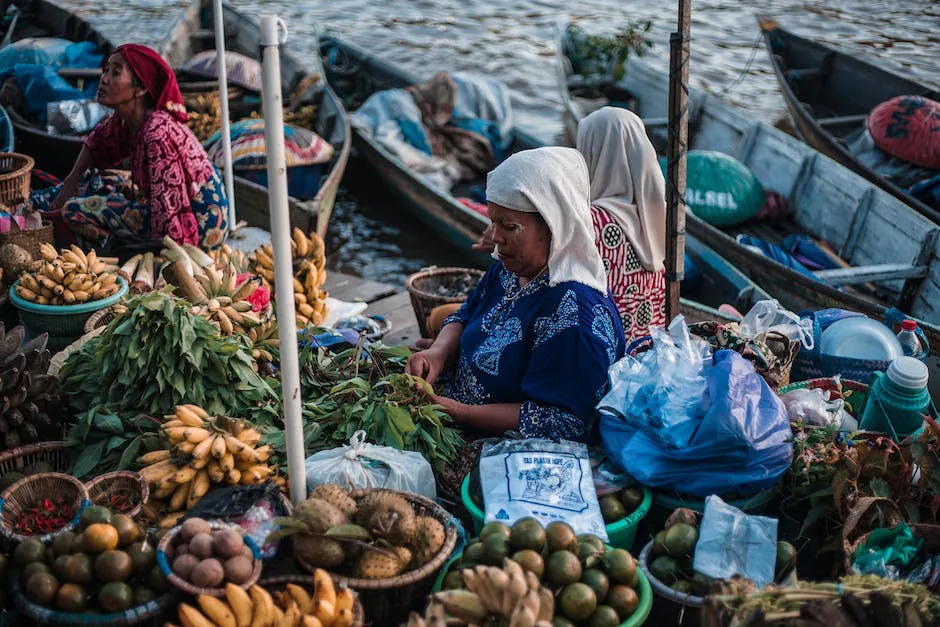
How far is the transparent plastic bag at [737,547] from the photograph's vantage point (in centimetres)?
239

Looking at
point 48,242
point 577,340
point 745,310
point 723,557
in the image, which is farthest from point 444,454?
point 745,310

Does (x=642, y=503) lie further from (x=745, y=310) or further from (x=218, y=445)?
(x=745, y=310)

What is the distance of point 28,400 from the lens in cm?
296

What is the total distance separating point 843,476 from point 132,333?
94.3 inches

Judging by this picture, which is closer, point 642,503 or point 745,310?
point 642,503

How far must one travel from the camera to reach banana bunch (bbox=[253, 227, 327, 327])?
14.6 feet

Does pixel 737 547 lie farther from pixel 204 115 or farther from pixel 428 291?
pixel 204 115

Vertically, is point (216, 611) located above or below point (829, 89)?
above

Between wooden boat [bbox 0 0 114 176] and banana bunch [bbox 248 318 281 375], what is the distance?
14.0 ft

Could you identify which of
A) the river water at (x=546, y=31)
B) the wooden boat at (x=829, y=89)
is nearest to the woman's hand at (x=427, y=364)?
the wooden boat at (x=829, y=89)

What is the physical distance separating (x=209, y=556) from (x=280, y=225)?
0.85 meters

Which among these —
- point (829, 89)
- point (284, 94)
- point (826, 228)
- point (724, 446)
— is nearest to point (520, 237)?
point (724, 446)

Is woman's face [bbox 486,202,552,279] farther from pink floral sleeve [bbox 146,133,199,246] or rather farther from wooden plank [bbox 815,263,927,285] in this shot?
wooden plank [bbox 815,263,927,285]

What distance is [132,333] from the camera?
2.95 m
